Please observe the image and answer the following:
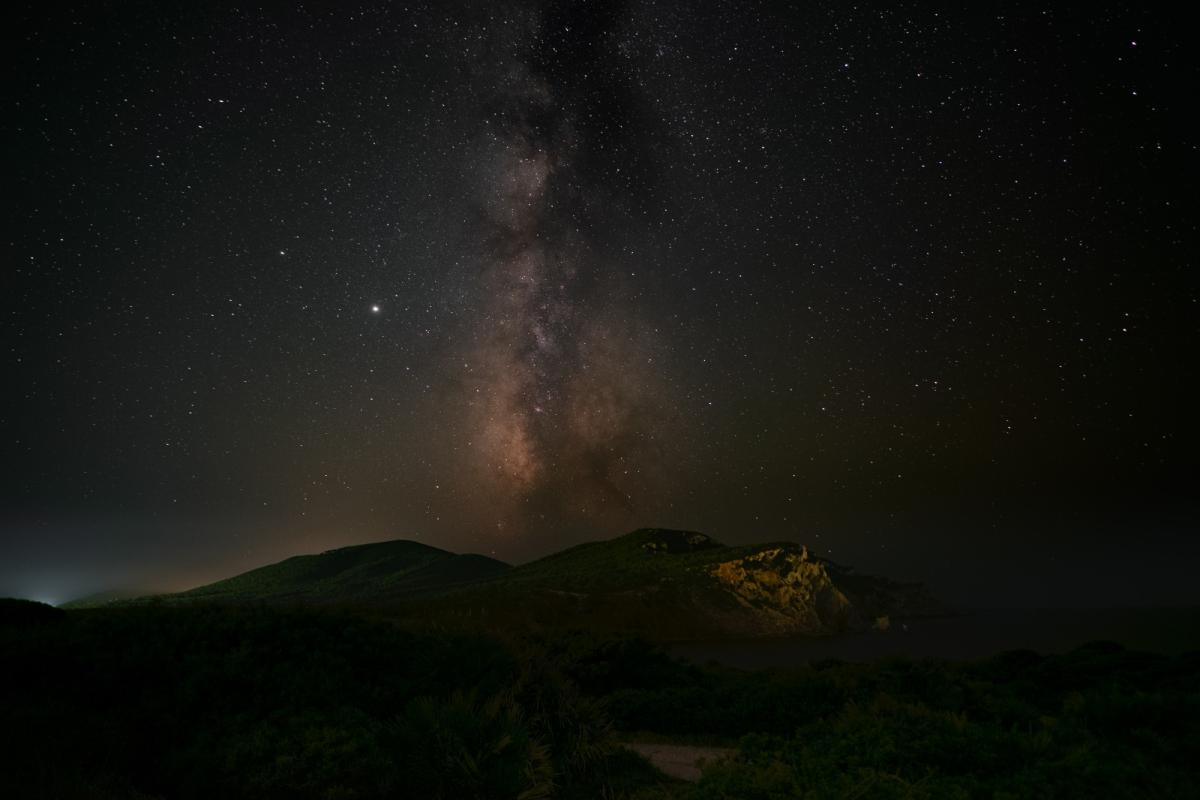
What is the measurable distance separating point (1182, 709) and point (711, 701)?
11.3 m

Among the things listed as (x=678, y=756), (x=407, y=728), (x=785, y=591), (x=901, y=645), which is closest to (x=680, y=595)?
(x=785, y=591)

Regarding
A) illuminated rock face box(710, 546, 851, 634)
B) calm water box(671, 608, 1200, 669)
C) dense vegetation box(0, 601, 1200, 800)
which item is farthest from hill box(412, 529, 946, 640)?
dense vegetation box(0, 601, 1200, 800)

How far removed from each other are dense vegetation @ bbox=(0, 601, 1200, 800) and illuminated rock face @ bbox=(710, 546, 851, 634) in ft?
284

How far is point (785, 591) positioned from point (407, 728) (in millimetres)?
102595

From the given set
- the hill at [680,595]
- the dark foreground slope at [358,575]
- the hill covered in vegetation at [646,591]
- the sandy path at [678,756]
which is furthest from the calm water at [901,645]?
the dark foreground slope at [358,575]

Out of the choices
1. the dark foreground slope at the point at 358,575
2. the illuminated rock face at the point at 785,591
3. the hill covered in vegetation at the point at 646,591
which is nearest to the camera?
the hill covered in vegetation at the point at 646,591

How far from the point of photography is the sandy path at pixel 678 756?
11.8 m

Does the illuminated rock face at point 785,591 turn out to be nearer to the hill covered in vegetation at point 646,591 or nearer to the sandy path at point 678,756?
the hill covered in vegetation at point 646,591

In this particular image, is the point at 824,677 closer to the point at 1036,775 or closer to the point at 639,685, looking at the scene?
the point at 639,685

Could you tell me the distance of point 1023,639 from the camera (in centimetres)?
9106

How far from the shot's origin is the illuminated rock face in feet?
318

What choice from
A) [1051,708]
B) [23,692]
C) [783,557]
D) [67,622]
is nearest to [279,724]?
[23,692]

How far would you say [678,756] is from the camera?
1368cm

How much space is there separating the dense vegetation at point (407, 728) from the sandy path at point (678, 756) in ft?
5.76
